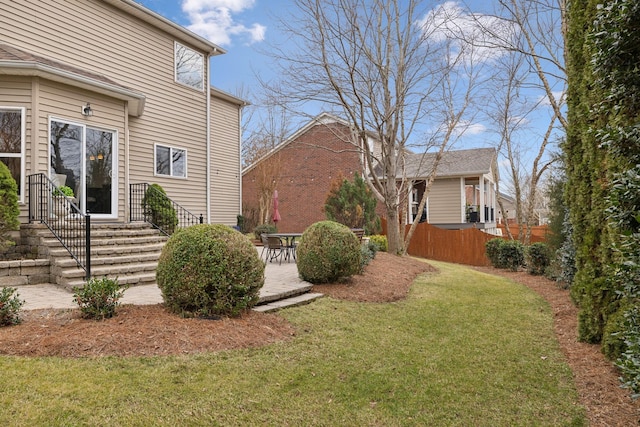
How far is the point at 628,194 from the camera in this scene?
2439 mm

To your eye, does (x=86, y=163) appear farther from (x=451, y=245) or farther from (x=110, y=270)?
(x=451, y=245)

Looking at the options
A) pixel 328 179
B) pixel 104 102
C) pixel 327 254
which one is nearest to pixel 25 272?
pixel 104 102

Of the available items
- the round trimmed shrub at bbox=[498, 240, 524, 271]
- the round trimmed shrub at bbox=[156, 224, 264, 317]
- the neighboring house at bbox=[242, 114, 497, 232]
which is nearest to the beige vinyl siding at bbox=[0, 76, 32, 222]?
the round trimmed shrub at bbox=[156, 224, 264, 317]

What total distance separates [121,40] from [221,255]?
910cm

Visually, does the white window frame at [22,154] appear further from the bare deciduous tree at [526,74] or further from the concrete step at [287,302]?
the bare deciduous tree at [526,74]

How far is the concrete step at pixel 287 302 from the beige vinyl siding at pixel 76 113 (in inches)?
227

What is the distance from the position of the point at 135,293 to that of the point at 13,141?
438 centimetres

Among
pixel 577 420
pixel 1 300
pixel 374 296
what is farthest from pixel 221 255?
pixel 577 420

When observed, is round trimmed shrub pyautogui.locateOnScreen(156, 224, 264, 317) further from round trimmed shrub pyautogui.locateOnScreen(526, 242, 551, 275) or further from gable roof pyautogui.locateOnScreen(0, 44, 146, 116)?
round trimmed shrub pyautogui.locateOnScreen(526, 242, 551, 275)

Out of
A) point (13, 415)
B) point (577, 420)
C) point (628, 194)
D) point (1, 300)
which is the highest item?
point (628, 194)

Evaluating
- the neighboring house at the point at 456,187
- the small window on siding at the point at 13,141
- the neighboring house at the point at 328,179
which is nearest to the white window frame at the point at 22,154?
the small window on siding at the point at 13,141

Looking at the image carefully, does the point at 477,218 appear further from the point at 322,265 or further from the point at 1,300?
the point at 1,300

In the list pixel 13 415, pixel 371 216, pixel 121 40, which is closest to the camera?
pixel 13 415

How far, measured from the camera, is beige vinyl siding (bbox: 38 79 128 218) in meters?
8.30
